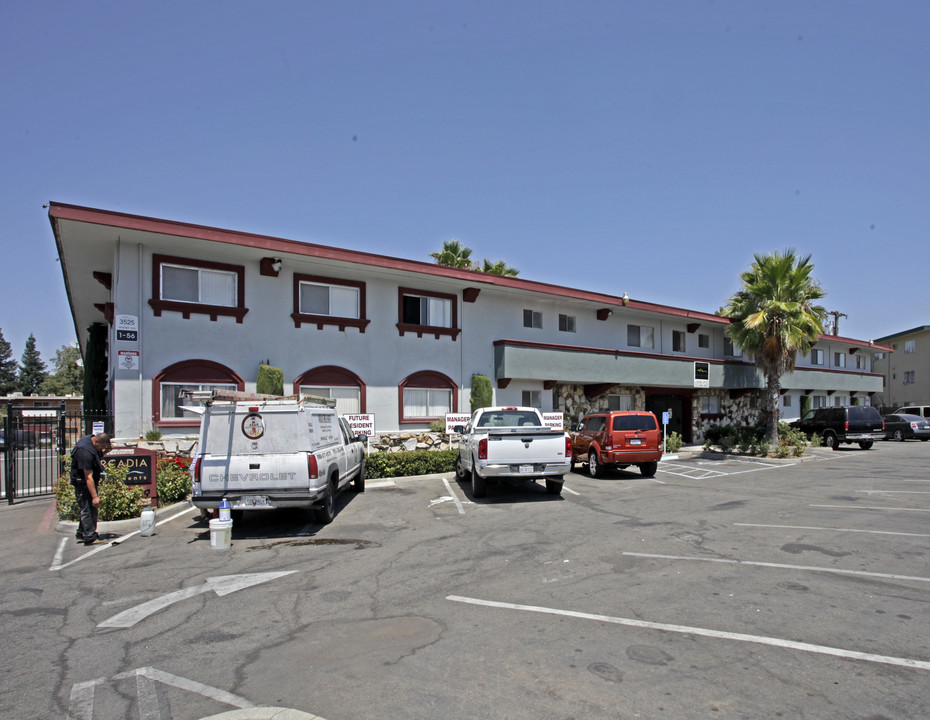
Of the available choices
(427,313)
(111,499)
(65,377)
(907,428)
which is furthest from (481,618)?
(65,377)

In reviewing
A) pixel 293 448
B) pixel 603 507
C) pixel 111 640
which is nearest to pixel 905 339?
pixel 603 507

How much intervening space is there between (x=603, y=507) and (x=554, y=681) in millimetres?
8215

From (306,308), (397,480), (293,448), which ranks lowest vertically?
(397,480)

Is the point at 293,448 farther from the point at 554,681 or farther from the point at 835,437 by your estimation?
the point at 835,437

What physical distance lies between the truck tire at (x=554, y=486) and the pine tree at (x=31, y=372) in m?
96.9

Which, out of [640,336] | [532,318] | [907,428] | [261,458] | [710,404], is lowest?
[907,428]

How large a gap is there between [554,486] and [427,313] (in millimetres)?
8310

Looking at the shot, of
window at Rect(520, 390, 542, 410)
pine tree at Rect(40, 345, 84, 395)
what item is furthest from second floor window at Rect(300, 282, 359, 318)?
pine tree at Rect(40, 345, 84, 395)

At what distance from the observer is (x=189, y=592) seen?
21.8ft

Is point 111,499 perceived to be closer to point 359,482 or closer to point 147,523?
point 147,523

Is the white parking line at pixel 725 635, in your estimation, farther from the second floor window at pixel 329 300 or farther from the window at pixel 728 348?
the window at pixel 728 348

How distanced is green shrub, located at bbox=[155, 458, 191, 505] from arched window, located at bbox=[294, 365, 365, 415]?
451 cm

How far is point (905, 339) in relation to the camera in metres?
49.0

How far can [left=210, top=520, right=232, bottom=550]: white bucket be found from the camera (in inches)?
347
